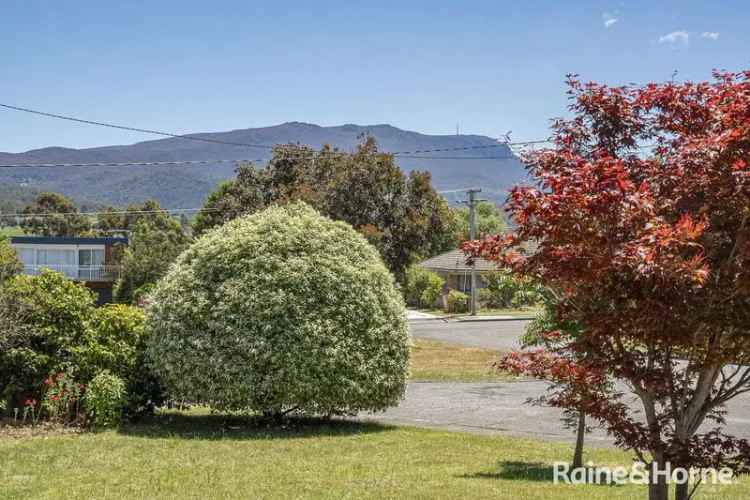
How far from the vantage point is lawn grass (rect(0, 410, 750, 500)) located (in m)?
8.35

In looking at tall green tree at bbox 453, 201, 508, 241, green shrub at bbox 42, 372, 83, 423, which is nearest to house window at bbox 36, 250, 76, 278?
tall green tree at bbox 453, 201, 508, 241

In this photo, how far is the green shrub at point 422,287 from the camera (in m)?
50.9

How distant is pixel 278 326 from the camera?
12.2 m

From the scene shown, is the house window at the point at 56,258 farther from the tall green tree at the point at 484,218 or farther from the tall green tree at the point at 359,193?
the tall green tree at the point at 484,218

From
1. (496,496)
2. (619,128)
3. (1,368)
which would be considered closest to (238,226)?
(1,368)

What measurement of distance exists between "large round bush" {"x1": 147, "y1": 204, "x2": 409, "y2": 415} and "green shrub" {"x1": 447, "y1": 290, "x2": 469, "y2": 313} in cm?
3427

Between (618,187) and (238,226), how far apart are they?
8883 millimetres

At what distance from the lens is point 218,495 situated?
320 inches

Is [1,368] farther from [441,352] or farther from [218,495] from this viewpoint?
[441,352]

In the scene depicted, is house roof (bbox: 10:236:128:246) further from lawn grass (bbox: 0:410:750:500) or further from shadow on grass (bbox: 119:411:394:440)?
lawn grass (bbox: 0:410:750:500)

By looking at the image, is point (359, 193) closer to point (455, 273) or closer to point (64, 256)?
point (455, 273)

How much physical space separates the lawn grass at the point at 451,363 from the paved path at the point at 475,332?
1.21 metres

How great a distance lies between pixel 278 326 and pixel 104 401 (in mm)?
2665

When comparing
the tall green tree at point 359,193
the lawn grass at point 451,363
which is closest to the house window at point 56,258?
the tall green tree at point 359,193
